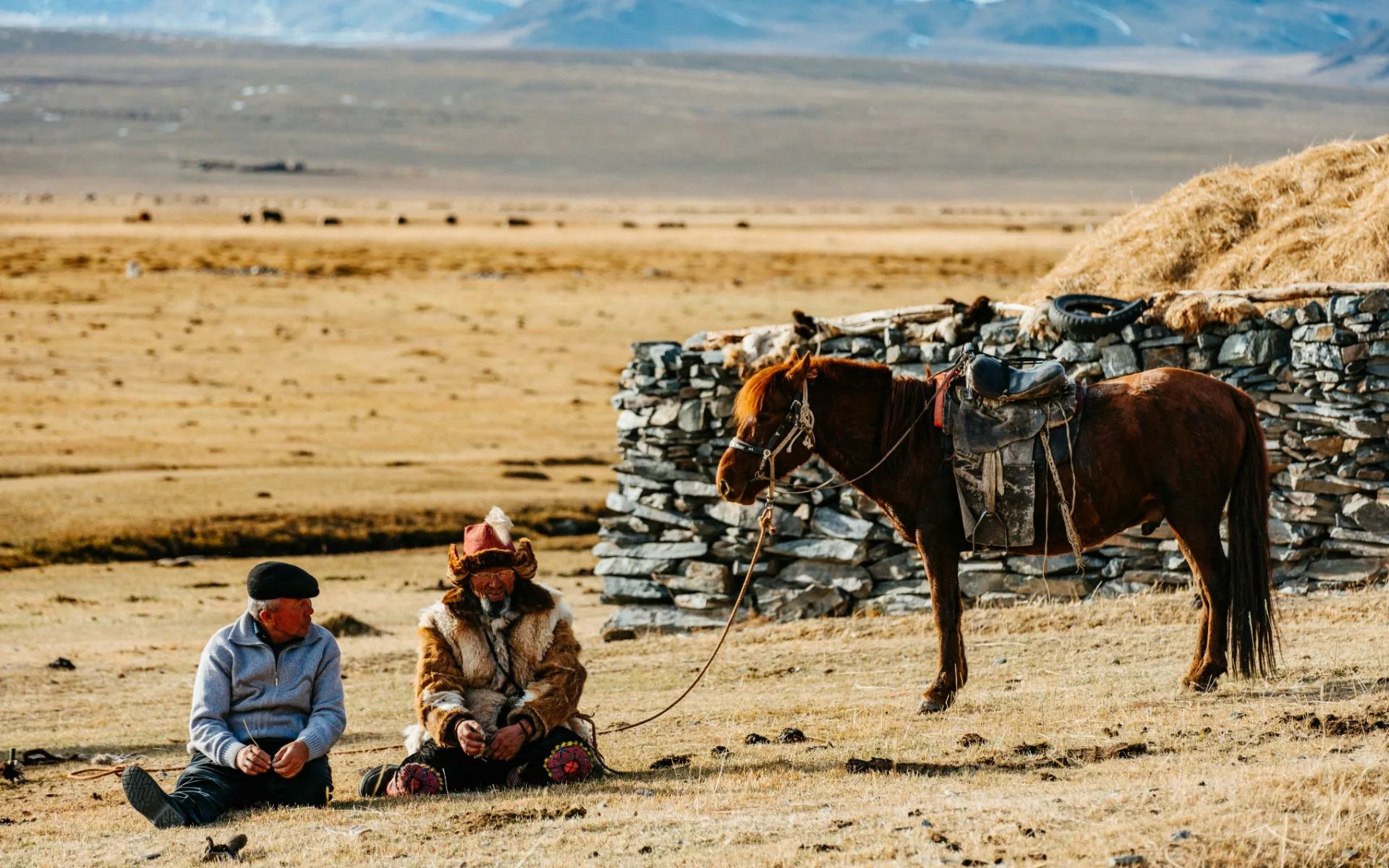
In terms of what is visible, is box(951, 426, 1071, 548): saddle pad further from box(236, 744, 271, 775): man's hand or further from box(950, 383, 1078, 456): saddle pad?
box(236, 744, 271, 775): man's hand

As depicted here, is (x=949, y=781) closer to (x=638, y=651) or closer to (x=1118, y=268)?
(x=638, y=651)

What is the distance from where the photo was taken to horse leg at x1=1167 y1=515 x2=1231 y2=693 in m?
8.62

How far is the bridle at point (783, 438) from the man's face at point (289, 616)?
251 centimetres

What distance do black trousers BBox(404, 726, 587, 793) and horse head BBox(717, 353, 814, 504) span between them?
1816 mm

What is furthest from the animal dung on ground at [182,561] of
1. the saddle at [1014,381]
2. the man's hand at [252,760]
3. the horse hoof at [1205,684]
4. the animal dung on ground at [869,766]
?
the horse hoof at [1205,684]

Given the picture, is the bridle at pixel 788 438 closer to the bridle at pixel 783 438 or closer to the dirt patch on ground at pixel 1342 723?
the bridle at pixel 783 438

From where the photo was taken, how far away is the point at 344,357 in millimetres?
35250

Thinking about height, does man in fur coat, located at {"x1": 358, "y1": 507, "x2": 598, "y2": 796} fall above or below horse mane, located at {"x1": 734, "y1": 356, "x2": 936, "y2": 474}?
below

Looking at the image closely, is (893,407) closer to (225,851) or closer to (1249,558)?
(1249,558)

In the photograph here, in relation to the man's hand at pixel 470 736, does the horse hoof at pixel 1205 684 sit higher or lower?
lower

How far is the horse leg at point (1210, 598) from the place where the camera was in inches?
340

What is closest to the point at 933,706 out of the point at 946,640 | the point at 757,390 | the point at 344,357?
the point at 946,640

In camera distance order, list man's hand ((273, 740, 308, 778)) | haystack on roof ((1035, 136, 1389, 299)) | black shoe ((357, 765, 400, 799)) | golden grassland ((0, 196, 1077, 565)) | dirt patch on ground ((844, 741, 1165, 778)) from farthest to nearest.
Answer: golden grassland ((0, 196, 1077, 565)), haystack on roof ((1035, 136, 1389, 299)), black shoe ((357, 765, 400, 799)), dirt patch on ground ((844, 741, 1165, 778)), man's hand ((273, 740, 308, 778))

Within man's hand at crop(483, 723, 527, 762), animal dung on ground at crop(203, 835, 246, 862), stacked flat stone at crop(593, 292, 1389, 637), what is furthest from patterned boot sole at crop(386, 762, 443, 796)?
stacked flat stone at crop(593, 292, 1389, 637)
